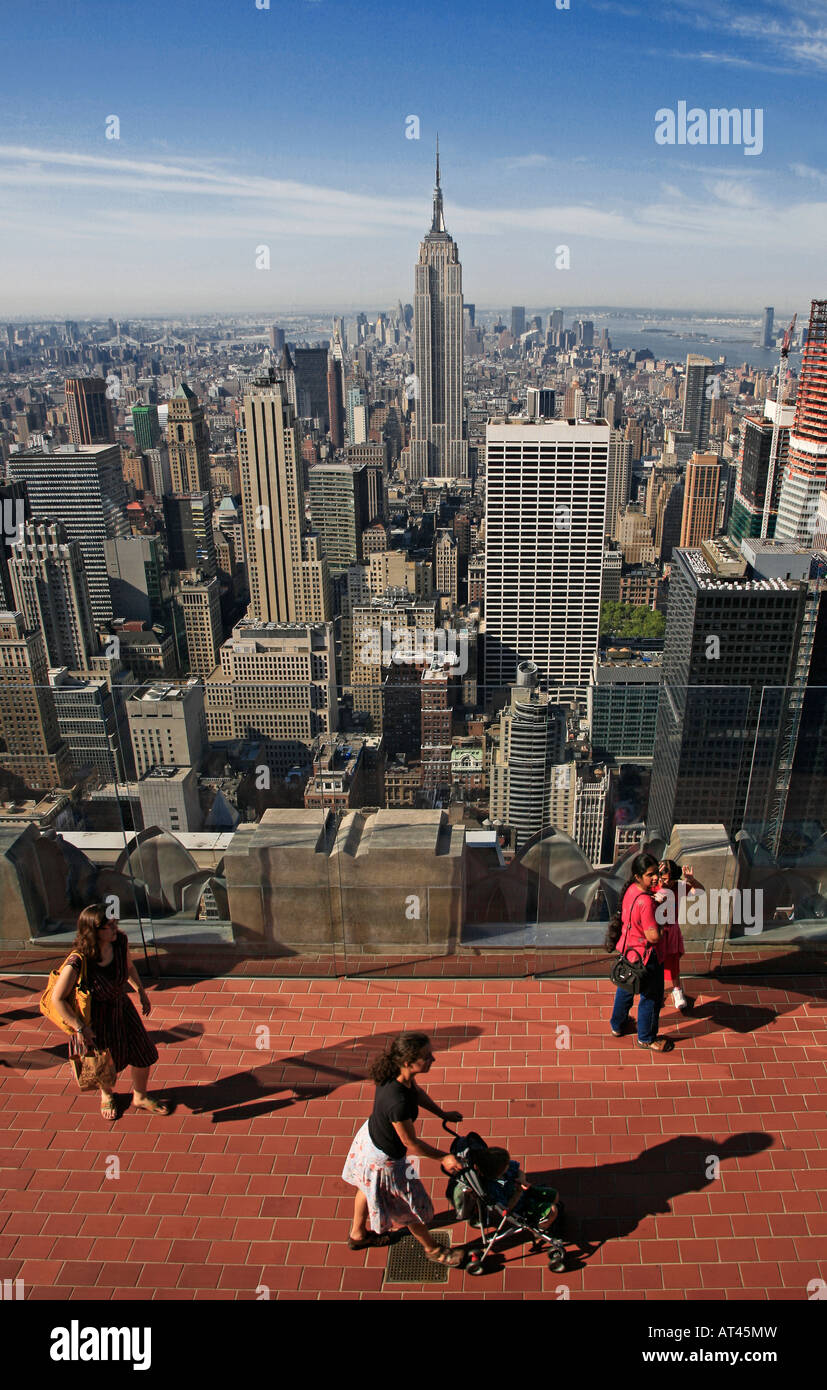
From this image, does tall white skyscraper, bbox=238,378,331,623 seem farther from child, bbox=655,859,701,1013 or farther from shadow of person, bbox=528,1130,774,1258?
shadow of person, bbox=528,1130,774,1258

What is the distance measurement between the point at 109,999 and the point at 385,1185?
1.10 meters

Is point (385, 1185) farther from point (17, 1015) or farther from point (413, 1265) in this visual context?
point (17, 1015)

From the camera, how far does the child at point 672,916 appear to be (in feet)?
10.8

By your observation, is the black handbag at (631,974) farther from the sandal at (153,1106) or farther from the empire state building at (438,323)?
the empire state building at (438,323)

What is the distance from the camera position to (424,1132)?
119 inches

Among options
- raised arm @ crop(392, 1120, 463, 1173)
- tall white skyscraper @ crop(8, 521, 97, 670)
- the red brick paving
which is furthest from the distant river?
raised arm @ crop(392, 1120, 463, 1173)

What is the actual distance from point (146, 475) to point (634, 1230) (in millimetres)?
71084

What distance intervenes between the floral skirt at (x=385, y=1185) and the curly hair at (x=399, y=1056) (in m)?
0.18

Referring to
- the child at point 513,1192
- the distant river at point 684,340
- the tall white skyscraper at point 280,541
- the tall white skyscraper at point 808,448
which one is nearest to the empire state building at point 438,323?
the distant river at point 684,340

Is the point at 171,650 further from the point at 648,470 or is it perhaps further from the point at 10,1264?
the point at 648,470

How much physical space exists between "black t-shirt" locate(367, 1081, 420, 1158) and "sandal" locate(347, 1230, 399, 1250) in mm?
362

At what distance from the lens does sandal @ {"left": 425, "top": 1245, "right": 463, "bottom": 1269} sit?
2.56m

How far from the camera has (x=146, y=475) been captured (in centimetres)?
6806

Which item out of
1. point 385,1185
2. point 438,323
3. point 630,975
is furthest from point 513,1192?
point 438,323
